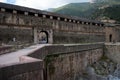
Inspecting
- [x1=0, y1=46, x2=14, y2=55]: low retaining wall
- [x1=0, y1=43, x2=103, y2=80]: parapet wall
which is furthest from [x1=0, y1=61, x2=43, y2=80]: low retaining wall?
[x1=0, y1=46, x2=14, y2=55]: low retaining wall

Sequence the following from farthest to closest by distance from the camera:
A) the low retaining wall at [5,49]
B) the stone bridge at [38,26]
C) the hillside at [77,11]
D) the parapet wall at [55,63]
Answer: the hillside at [77,11] → the stone bridge at [38,26] → the low retaining wall at [5,49] → the parapet wall at [55,63]

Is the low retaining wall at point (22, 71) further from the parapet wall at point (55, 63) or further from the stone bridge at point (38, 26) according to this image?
the stone bridge at point (38, 26)

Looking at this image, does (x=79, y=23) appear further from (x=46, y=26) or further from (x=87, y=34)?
(x=46, y=26)

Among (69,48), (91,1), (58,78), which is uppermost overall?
(91,1)

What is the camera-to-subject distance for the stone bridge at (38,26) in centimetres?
1565

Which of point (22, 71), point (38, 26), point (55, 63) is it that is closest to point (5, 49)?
point (55, 63)

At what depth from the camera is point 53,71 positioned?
42.8ft

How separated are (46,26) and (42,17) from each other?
1.11 meters

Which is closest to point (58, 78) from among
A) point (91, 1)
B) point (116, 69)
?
point (116, 69)

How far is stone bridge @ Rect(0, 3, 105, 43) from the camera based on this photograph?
1565cm

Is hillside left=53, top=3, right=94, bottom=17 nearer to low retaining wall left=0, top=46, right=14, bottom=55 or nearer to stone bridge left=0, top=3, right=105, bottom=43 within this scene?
stone bridge left=0, top=3, right=105, bottom=43

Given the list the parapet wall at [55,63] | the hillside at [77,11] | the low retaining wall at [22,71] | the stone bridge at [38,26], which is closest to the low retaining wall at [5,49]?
the parapet wall at [55,63]

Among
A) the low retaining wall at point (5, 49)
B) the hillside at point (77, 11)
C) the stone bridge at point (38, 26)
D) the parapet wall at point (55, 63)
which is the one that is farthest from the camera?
the hillside at point (77, 11)

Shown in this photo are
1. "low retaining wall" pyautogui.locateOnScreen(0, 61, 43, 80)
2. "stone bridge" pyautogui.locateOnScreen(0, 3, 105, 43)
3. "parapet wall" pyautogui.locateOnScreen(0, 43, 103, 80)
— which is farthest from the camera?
"stone bridge" pyautogui.locateOnScreen(0, 3, 105, 43)
